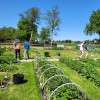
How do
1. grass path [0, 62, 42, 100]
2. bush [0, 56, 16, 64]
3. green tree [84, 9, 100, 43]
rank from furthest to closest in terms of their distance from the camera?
green tree [84, 9, 100, 43] < bush [0, 56, 16, 64] < grass path [0, 62, 42, 100]

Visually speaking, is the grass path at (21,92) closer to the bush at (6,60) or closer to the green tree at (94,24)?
the bush at (6,60)

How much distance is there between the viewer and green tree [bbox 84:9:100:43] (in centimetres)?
3759

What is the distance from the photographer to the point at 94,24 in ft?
127

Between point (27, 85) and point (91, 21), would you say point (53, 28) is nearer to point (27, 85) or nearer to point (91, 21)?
point (91, 21)

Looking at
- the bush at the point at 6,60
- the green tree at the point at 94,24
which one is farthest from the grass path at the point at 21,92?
the green tree at the point at 94,24

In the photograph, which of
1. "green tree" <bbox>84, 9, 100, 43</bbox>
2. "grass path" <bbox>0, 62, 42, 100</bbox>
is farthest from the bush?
"green tree" <bbox>84, 9, 100, 43</bbox>

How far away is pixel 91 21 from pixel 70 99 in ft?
140

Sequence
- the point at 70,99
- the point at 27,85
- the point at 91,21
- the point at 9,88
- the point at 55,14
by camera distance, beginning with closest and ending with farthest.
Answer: the point at 70,99 < the point at 9,88 < the point at 27,85 < the point at 55,14 < the point at 91,21

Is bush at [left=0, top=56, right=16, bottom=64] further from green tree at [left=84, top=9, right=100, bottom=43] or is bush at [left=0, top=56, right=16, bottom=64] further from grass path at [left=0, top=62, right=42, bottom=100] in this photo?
green tree at [left=84, top=9, right=100, bottom=43]

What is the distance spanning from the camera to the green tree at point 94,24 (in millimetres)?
37594

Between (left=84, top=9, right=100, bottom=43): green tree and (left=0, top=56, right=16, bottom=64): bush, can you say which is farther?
(left=84, top=9, right=100, bottom=43): green tree

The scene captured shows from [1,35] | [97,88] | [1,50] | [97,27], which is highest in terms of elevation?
[97,27]

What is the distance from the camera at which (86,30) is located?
42719 millimetres

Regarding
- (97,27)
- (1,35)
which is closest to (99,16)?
(97,27)
